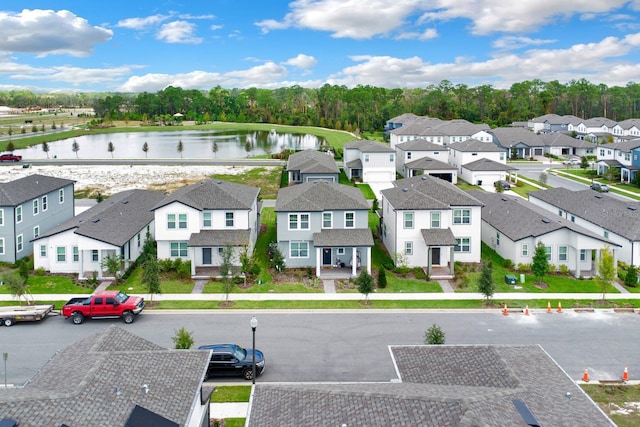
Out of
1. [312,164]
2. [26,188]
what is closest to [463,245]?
[312,164]

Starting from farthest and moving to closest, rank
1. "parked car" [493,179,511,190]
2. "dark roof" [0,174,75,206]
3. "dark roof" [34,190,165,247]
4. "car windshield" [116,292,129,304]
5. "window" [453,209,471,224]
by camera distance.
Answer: "parked car" [493,179,511,190]
"window" [453,209,471,224]
"dark roof" [0,174,75,206]
"dark roof" [34,190,165,247]
"car windshield" [116,292,129,304]

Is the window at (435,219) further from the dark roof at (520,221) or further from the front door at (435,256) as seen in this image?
the dark roof at (520,221)

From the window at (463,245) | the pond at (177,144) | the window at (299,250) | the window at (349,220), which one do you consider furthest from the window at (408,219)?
the pond at (177,144)

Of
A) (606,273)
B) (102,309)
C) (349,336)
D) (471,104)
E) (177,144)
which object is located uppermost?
(471,104)

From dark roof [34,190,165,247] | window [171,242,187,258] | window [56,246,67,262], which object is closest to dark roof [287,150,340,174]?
dark roof [34,190,165,247]

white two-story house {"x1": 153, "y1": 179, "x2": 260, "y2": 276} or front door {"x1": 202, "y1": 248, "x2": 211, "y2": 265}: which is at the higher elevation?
white two-story house {"x1": 153, "y1": 179, "x2": 260, "y2": 276}

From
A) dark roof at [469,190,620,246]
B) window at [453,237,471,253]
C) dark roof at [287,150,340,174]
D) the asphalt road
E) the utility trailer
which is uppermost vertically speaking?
dark roof at [287,150,340,174]

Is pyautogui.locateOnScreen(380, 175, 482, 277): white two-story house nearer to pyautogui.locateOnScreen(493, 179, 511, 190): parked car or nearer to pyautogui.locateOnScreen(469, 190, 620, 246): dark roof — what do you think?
pyautogui.locateOnScreen(469, 190, 620, 246): dark roof

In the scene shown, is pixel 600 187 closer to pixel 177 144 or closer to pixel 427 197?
pixel 427 197

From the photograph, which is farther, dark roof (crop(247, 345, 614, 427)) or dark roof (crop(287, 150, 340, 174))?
dark roof (crop(287, 150, 340, 174))
